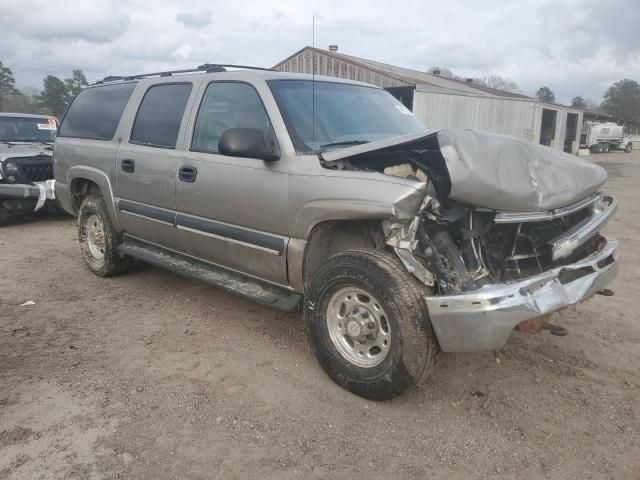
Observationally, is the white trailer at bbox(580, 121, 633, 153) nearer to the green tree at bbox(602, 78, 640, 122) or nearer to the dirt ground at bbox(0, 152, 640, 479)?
the green tree at bbox(602, 78, 640, 122)

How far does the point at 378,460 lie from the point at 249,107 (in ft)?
8.20

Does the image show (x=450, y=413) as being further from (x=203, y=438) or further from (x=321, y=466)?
(x=203, y=438)

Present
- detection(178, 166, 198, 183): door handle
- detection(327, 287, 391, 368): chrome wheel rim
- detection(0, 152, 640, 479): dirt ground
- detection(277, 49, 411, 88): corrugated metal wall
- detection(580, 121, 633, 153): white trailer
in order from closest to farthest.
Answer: detection(0, 152, 640, 479): dirt ground < detection(327, 287, 391, 368): chrome wheel rim < detection(178, 166, 198, 183): door handle < detection(277, 49, 411, 88): corrugated metal wall < detection(580, 121, 633, 153): white trailer

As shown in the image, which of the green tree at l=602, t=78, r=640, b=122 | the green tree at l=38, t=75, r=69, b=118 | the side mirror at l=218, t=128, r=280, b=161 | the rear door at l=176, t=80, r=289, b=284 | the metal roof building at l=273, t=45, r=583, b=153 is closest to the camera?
the side mirror at l=218, t=128, r=280, b=161

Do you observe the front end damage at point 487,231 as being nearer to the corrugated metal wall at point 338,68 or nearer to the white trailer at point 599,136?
the corrugated metal wall at point 338,68

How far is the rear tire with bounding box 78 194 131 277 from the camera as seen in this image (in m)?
5.17

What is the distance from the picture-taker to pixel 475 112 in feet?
79.7

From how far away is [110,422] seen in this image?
286 cm

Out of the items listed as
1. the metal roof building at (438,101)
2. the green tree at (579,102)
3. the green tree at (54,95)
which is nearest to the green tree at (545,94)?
the green tree at (579,102)

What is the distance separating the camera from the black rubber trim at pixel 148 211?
430 centimetres

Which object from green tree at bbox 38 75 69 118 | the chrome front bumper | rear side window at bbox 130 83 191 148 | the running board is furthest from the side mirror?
green tree at bbox 38 75 69 118

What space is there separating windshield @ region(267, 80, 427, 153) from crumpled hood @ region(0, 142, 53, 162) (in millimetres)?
6482

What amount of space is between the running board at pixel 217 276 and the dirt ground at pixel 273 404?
416 millimetres

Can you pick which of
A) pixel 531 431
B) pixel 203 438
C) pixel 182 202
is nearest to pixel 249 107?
pixel 182 202
